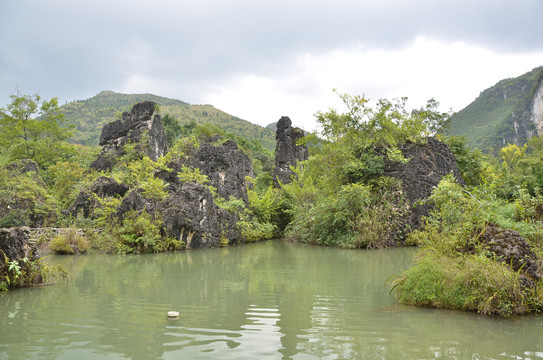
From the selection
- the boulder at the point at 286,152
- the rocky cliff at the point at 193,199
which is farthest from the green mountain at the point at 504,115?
the rocky cliff at the point at 193,199

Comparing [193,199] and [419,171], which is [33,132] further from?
[419,171]

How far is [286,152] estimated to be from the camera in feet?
116

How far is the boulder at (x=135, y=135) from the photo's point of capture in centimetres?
3244

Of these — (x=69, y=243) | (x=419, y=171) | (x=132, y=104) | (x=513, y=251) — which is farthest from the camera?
(x=132, y=104)

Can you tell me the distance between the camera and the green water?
14.4ft

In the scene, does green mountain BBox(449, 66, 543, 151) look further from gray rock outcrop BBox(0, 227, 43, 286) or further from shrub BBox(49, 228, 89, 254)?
gray rock outcrop BBox(0, 227, 43, 286)

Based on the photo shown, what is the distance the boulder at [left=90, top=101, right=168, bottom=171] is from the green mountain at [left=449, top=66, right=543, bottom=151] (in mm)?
65809

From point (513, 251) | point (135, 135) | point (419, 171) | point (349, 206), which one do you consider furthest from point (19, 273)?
point (135, 135)

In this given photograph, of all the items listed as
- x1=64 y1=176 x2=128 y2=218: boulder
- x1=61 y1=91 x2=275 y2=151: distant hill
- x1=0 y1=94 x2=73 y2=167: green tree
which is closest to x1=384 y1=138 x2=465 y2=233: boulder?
x1=64 y1=176 x2=128 y2=218: boulder

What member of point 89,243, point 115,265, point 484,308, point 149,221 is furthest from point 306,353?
point 89,243

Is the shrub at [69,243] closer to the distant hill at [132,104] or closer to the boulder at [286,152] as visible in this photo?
the boulder at [286,152]

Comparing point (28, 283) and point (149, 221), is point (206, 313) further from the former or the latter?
point (149, 221)

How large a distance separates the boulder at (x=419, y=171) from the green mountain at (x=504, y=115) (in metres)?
62.9

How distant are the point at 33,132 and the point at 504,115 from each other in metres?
104
